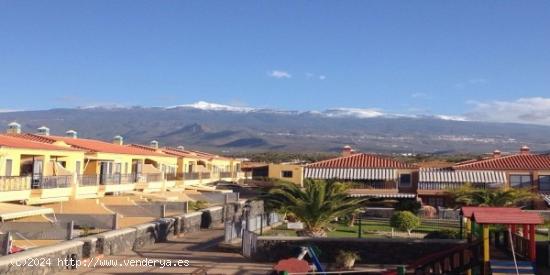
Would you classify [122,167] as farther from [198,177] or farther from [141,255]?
[141,255]

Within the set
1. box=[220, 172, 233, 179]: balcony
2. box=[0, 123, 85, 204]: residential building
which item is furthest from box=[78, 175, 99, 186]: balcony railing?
box=[220, 172, 233, 179]: balcony

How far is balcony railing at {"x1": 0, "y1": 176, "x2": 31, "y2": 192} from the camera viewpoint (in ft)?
90.2

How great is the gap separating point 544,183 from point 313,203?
34.2 meters

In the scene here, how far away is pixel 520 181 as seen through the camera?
5156 cm

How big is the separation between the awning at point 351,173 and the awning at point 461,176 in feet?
8.84

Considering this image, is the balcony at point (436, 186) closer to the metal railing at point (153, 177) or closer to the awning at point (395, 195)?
the awning at point (395, 195)

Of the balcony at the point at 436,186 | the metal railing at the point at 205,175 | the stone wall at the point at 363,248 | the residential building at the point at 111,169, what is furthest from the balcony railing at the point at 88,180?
the balcony at the point at 436,186

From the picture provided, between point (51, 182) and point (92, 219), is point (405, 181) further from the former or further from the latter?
point (92, 219)

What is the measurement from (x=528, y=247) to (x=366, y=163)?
37.4 m

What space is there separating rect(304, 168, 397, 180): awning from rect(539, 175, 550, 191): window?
1158cm

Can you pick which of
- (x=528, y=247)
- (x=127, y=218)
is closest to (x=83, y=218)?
(x=127, y=218)

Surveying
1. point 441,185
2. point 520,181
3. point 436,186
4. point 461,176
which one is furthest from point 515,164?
point 436,186

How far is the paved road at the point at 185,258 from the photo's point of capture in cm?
1786

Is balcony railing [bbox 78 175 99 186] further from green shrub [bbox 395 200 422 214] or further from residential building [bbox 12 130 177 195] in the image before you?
green shrub [bbox 395 200 422 214]
